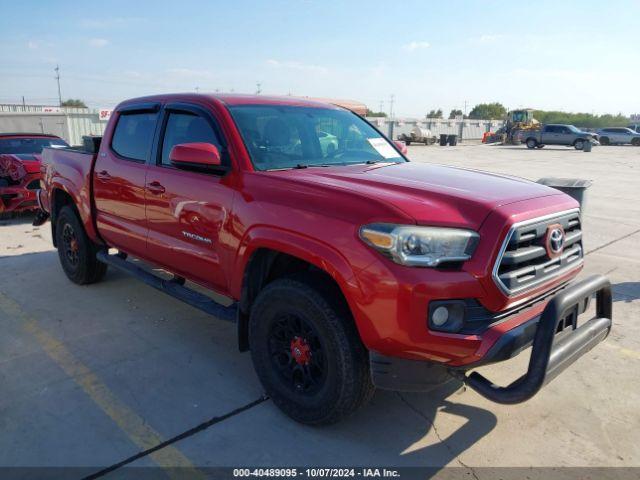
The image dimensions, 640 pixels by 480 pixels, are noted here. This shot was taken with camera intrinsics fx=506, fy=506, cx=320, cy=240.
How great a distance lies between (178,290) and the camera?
4.04 metres

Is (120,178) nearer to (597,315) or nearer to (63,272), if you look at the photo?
(63,272)

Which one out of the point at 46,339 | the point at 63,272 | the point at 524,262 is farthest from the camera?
the point at 63,272

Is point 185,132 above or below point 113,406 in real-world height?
above

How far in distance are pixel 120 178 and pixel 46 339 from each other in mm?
1494

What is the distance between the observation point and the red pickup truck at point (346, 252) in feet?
8.00

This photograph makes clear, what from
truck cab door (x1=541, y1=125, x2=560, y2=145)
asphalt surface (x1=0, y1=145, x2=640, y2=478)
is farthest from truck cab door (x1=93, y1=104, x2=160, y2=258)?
truck cab door (x1=541, y1=125, x2=560, y2=145)

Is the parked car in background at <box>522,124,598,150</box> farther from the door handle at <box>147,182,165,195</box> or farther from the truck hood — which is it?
the door handle at <box>147,182,165,195</box>

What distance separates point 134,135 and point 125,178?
1.35 feet

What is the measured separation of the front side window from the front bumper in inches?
78.6

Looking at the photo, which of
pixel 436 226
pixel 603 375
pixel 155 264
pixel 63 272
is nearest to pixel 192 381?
pixel 155 264

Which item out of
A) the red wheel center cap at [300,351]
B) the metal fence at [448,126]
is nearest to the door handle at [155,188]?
the red wheel center cap at [300,351]

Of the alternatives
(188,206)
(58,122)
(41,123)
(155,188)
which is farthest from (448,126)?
(188,206)

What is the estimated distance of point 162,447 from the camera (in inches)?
113

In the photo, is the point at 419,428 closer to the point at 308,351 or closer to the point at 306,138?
the point at 308,351
